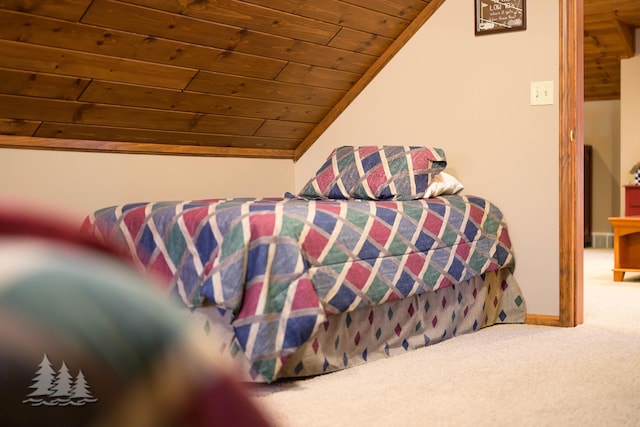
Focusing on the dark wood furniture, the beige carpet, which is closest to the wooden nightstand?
the dark wood furniture

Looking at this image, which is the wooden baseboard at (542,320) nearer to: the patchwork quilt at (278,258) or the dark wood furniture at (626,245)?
the patchwork quilt at (278,258)

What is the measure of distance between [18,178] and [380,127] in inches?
71.4

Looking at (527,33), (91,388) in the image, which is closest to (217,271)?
(91,388)

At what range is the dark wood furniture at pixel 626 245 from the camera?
498 centimetres

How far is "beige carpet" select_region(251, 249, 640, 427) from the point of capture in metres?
1.90

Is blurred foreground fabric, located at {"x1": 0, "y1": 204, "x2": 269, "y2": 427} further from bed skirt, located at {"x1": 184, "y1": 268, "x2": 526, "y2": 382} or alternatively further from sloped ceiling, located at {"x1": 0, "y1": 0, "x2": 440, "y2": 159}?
sloped ceiling, located at {"x1": 0, "y1": 0, "x2": 440, "y2": 159}

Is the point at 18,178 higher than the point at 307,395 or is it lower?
higher

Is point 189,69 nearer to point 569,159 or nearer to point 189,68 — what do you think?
point 189,68

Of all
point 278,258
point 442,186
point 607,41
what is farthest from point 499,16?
point 607,41

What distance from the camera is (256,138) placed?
3.90m

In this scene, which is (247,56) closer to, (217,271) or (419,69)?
(419,69)

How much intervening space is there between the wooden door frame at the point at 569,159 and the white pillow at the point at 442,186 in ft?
1.54

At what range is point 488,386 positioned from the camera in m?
2.22

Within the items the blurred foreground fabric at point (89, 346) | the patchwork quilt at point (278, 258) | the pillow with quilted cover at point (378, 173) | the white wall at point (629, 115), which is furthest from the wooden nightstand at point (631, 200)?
the blurred foreground fabric at point (89, 346)
